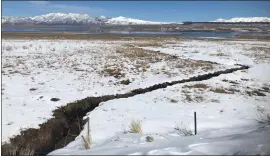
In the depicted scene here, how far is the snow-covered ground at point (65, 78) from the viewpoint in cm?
1215

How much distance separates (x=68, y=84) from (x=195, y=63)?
42.6 feet

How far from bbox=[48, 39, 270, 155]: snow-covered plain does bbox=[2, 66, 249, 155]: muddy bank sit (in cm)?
65

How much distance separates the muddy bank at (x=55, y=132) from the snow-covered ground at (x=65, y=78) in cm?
39

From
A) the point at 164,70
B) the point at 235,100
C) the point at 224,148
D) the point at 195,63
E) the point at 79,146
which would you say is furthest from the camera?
the point at 195,63

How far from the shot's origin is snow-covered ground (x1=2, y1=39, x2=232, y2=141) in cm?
Answer: 1215

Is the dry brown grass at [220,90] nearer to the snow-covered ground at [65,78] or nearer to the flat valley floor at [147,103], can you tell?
the flat valley floor at [147,103]

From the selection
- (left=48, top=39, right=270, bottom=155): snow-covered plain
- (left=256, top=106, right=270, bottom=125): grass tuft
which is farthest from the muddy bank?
(left=256, top=106, right=270, bottom=125): grass tuft

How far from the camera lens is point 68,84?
17.8 metres

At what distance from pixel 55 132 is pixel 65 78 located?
9.39 meters

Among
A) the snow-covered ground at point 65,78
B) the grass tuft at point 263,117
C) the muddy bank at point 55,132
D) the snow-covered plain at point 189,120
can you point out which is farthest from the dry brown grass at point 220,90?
the muddy bank at point 55,132

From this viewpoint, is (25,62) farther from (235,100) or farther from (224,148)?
(224,148)

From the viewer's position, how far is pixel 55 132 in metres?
10.4

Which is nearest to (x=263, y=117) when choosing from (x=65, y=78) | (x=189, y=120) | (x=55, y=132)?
(x=189, y=120)

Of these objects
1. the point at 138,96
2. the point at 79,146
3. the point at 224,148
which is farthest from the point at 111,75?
the point at 224,148
